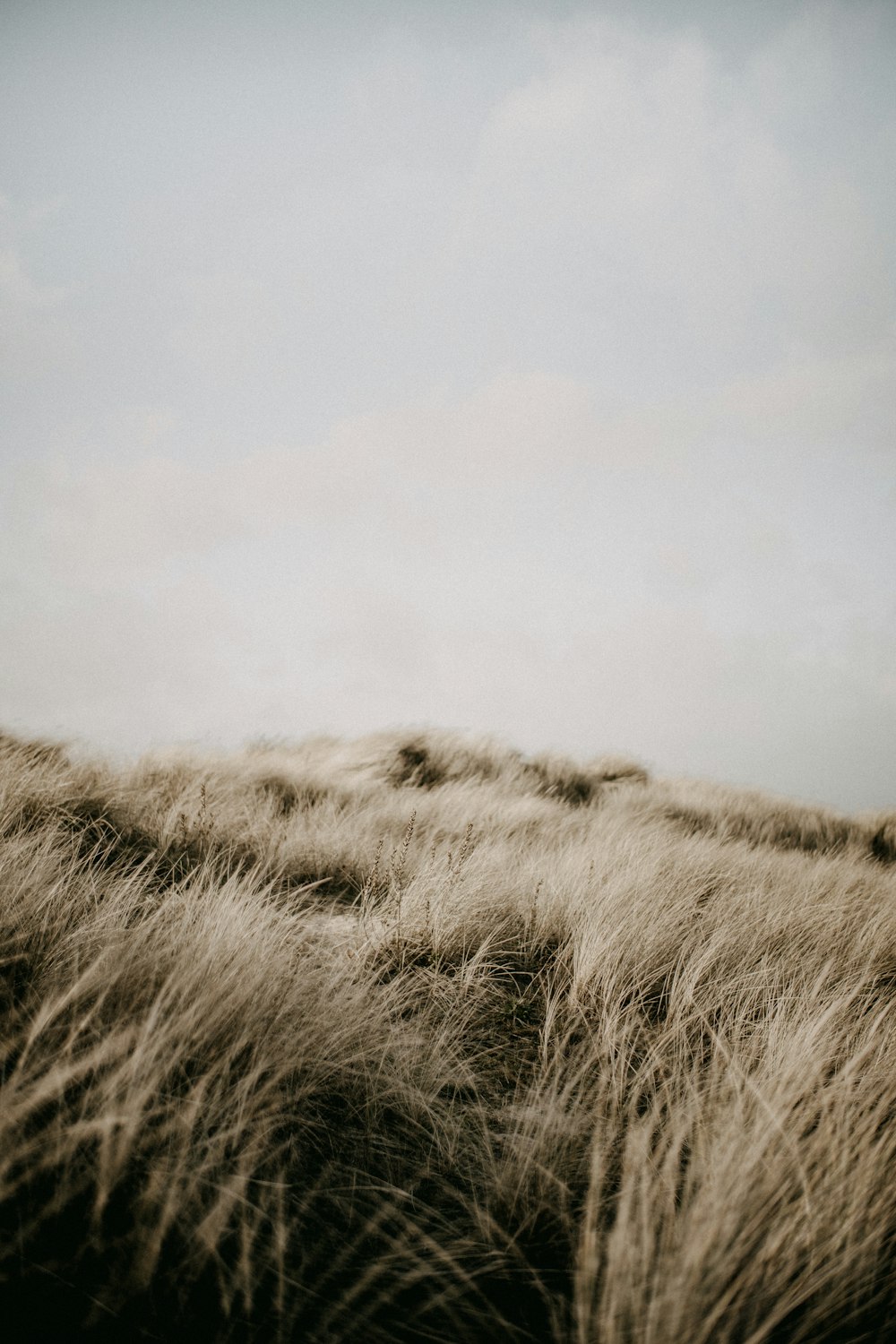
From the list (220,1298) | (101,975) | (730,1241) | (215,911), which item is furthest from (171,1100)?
(730,1241)

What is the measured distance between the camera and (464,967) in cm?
209

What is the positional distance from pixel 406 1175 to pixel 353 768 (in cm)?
501

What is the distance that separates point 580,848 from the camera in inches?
144

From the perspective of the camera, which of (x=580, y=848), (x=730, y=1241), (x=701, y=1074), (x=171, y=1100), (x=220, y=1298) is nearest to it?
(x=220, y=1298)

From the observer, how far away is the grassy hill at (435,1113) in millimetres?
944

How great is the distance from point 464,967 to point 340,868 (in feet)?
4.26

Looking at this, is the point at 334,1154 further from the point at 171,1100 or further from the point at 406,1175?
the point at 171,1100

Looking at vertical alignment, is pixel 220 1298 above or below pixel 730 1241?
below

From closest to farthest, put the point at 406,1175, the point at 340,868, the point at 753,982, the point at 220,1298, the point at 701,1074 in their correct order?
the point at 220,1298, the point at 406,1175, the point at 701,1074, the point at 753,982, the point at 340,868

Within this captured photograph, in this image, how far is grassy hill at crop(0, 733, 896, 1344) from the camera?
94cm

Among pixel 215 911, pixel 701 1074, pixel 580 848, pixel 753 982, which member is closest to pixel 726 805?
pixel 580 848

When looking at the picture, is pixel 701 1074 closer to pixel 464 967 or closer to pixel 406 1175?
pixel 464 967

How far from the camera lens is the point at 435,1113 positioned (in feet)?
4.69

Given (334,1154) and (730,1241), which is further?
(334,1154)
